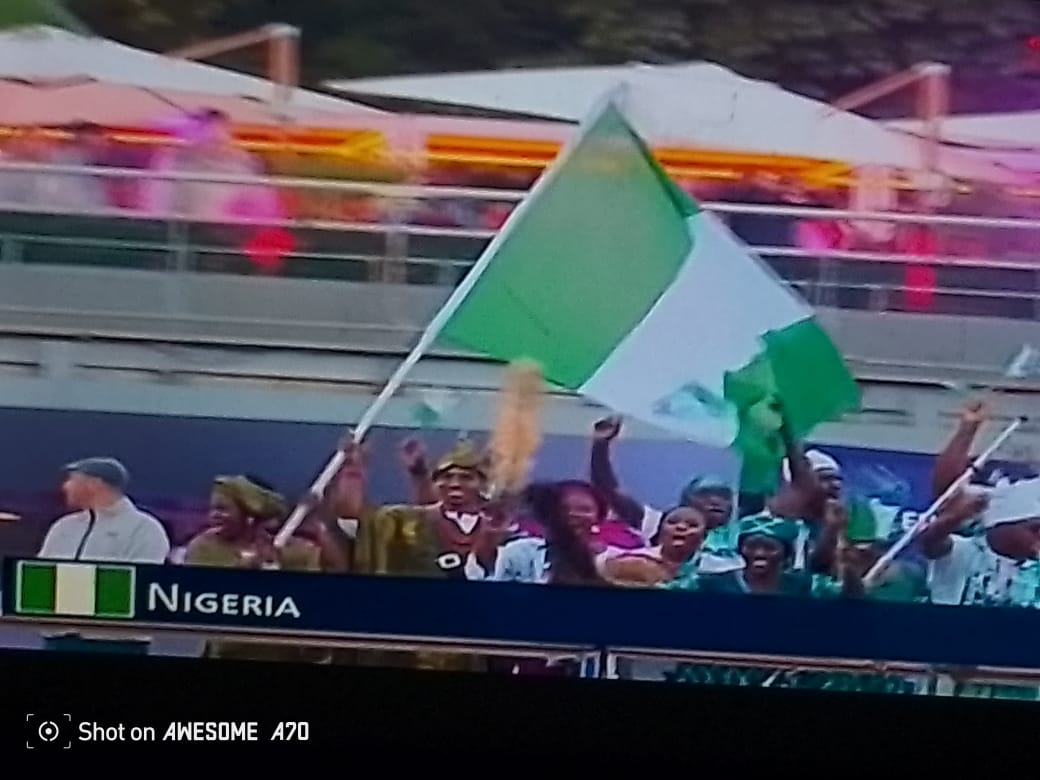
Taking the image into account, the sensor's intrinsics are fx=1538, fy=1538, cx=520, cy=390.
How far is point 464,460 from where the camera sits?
2.98ft

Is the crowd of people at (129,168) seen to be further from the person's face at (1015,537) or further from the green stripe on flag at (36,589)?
the person's face at (1015,537)

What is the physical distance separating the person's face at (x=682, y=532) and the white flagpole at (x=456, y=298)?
175mm

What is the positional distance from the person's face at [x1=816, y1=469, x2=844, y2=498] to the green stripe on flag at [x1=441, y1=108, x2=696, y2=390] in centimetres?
14

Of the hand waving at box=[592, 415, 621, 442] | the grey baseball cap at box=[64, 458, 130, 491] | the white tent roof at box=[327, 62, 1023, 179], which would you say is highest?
the white tent roof at box=[327, 62, 1023, 179]

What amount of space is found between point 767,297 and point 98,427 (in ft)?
1.32

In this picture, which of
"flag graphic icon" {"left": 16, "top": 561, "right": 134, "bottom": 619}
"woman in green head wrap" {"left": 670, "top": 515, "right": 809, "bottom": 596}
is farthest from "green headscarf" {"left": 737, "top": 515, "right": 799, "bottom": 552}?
"flag graphic icon" {"left": 16, "top": 561, "right": 134, "bottom": 619}

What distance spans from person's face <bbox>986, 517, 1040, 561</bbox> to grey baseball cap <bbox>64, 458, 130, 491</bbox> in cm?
51

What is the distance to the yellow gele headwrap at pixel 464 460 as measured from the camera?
0.91 metres

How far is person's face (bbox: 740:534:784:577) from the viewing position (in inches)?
35.8

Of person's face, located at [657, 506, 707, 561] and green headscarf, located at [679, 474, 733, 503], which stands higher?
green headscarf, located at [679, 474, 733, 503]

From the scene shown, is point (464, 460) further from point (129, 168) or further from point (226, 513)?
point (129, 168)

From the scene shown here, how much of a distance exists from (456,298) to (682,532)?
0.19m

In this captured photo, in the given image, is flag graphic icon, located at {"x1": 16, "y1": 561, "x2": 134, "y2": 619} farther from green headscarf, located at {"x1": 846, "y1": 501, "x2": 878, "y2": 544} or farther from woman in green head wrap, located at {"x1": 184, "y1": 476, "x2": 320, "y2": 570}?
green headscarf, located at {"x1": 846, "y1": 501, "x2": 878, "y2": 544}

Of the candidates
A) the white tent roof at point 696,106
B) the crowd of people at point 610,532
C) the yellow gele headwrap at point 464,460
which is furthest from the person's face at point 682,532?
the white tent roof at point 696,106
